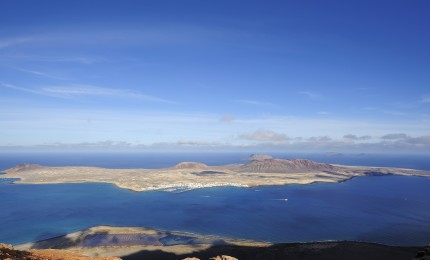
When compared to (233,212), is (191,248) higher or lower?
lower

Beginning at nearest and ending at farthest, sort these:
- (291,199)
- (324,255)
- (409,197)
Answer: (324,255) → (291,199) → (409,197)

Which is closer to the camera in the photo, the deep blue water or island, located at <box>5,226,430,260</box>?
island, located at <box>5,226,430,260</box>

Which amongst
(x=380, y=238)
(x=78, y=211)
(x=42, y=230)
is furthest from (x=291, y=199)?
(x=42, y=230)

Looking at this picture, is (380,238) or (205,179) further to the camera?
(205,179)

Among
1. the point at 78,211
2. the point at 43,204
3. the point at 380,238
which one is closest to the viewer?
the point at 380,238

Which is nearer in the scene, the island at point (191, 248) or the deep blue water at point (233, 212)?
the island at point (191, 248)

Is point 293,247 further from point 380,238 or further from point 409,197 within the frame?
point 409,197

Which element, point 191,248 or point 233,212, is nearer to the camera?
point 191,248
